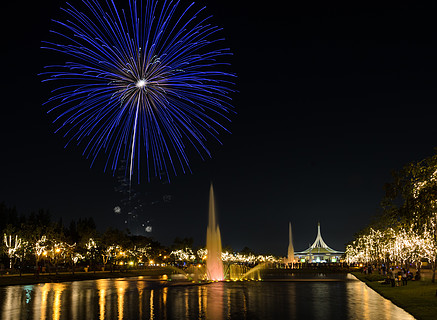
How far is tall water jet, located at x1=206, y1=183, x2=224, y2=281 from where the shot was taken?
2167 inches

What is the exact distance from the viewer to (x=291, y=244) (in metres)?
143

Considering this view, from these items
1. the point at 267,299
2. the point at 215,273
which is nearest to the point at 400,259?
the point at 215,273

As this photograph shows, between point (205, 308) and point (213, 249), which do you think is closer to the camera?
point (205, 308)

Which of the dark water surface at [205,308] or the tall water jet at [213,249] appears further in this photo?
the tall water jet at [213,249]

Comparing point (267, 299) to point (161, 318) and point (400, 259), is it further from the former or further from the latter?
point (400, 259)

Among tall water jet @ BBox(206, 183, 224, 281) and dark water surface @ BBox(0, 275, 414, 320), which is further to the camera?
tall water jet @ BBox(206, 183, 224, 281)

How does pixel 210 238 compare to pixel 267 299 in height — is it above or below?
above

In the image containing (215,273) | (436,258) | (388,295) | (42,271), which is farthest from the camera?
(42,271)

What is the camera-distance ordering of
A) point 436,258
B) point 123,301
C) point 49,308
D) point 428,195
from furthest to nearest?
point 436,258 → point 123,301 → point 49,308 → point 428,195

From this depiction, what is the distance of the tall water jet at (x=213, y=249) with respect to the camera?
55031 millimetres

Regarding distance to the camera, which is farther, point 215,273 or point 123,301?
point 215,273

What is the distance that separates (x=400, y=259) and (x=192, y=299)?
119 ft

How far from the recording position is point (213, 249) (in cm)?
5769

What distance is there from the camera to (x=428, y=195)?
63.0 ft
